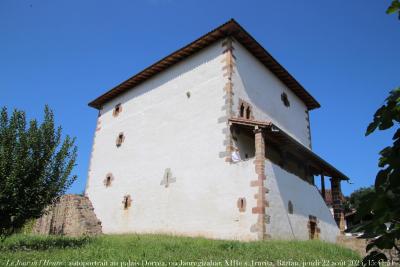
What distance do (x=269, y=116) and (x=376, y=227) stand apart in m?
16.1

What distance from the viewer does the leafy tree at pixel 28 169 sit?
11.0 meters

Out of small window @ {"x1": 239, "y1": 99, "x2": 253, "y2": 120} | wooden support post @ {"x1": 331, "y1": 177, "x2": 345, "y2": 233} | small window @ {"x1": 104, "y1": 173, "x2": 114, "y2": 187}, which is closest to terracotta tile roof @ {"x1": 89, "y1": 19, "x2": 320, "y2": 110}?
small window @ {"x1": 239, "y1": 99, "x2": 253, "y2": 120}

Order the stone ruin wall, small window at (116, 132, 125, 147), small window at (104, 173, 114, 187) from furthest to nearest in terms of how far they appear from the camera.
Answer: small window at (116, 132, 125, 147), small window at (104, 173, 114, 187), the stone ruin wall

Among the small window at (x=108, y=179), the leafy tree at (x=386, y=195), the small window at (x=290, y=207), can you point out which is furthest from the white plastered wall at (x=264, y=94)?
the leafy tree at (x=386, y=195)

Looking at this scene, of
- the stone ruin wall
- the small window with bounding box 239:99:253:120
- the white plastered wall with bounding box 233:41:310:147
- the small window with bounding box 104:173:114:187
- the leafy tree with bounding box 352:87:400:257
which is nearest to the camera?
the leafy tree with bounding box 352:87:400:257

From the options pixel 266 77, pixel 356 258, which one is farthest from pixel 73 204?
pixel 356 258

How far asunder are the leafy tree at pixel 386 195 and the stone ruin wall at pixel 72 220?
16153 millimetres

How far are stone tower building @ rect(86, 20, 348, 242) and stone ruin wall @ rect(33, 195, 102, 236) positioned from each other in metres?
0.99

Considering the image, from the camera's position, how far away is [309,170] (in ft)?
62.7

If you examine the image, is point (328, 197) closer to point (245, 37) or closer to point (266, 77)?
point (266, 77)

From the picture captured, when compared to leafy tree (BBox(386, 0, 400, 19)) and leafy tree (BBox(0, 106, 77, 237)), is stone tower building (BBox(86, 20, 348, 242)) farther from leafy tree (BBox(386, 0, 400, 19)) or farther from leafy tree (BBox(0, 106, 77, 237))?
leafy tree (BBox(386, 0, 400, 19))

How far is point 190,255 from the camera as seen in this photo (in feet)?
29.0

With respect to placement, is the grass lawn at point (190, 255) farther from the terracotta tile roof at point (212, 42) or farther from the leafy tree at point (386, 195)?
the terracotta tile roof at point (212, 42)

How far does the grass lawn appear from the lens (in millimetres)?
8023
